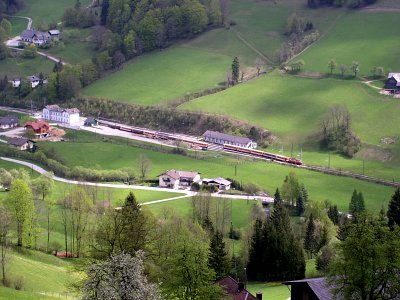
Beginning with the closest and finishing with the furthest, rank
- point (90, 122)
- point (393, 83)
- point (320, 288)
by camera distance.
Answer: point (320, 288) → point (393, 83) → point (90, 122)

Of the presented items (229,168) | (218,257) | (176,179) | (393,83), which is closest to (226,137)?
(229,168)

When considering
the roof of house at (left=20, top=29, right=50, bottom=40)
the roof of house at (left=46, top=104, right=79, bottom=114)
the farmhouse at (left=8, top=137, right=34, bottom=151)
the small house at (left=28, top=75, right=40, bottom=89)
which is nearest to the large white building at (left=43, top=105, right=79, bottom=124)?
the roof of house at (left=46, top=104, right=79, bottom=114)

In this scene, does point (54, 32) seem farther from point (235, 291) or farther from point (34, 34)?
point (235, 291)

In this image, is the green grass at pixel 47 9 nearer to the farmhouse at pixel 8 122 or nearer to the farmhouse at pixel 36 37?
the farmhouse at pixel 36 37

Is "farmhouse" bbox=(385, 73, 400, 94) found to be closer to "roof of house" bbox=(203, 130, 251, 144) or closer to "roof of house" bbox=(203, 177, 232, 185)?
"roof of house" bbox=(203, 130, 251, 144)

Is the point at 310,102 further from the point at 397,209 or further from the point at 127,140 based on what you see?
the point at 397,209

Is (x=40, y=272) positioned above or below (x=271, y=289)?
above

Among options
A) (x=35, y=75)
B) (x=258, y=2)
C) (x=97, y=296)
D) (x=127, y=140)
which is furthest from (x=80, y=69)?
(x=97, y=296)
